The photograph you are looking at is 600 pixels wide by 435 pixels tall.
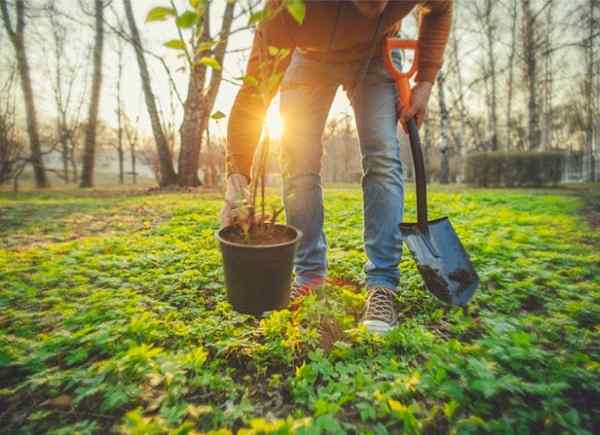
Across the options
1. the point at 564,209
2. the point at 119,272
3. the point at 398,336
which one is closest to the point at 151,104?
the point at 119,272

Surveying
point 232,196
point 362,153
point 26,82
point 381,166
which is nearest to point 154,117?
point 26,82

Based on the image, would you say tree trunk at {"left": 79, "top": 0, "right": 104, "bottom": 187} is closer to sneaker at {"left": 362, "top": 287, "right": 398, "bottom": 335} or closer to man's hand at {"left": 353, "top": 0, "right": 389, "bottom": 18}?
man's hand at {"left": 353, "top": 0, "right": 389, "bottom": 18}

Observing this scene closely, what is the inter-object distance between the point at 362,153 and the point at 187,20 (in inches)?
46.4

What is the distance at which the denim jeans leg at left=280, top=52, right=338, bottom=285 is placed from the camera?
1831mm

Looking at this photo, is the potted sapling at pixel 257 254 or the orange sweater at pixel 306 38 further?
the orange sweater at pixel 306 38

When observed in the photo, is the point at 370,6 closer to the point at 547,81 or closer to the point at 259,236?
the point at 259,236

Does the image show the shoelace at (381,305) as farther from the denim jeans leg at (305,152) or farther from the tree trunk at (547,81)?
the tree trunk at (547,81)

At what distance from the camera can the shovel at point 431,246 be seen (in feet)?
5.38

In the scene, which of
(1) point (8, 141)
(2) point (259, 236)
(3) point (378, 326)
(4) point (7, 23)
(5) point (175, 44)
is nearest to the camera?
(5) point (175, 44)

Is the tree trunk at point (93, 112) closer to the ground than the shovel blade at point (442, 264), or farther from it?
farther from it

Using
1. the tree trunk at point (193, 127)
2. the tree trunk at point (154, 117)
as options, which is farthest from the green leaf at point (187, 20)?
the tree trunk at point (154, 117)

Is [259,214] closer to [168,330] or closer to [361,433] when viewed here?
[168,330]

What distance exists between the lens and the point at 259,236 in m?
1.32

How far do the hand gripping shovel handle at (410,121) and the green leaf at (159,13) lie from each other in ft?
3.92
